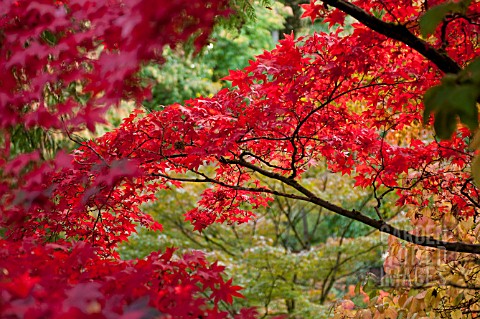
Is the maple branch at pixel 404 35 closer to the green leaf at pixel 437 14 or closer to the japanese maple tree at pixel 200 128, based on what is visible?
the japanese maple tree at pixel 200 128

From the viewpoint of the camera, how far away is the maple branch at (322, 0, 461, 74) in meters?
1.97

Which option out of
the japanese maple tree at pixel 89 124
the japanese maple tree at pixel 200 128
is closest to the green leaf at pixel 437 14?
the japanese maple tree at pixel 200 128

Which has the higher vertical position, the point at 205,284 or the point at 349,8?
the point at 349,8

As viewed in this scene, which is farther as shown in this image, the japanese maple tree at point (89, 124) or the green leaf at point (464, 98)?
the japanese maple tree at point (89, 124)

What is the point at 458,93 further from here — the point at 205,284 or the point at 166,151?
the point at 166,151

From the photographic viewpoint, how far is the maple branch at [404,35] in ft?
6.46

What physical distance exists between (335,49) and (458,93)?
5.20 feet

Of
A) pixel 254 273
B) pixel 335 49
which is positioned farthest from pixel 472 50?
pixel 254 273

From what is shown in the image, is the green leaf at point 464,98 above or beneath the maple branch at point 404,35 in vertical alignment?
beneath

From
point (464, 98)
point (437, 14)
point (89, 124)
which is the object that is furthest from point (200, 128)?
point (464, 98)

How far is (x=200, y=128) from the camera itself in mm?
2803

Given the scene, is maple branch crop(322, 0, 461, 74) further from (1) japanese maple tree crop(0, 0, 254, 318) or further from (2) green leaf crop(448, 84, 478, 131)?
(2) green leaf crop(448, 84, 478, 131)

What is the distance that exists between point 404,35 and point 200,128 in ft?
3.74

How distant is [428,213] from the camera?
3.28 m
